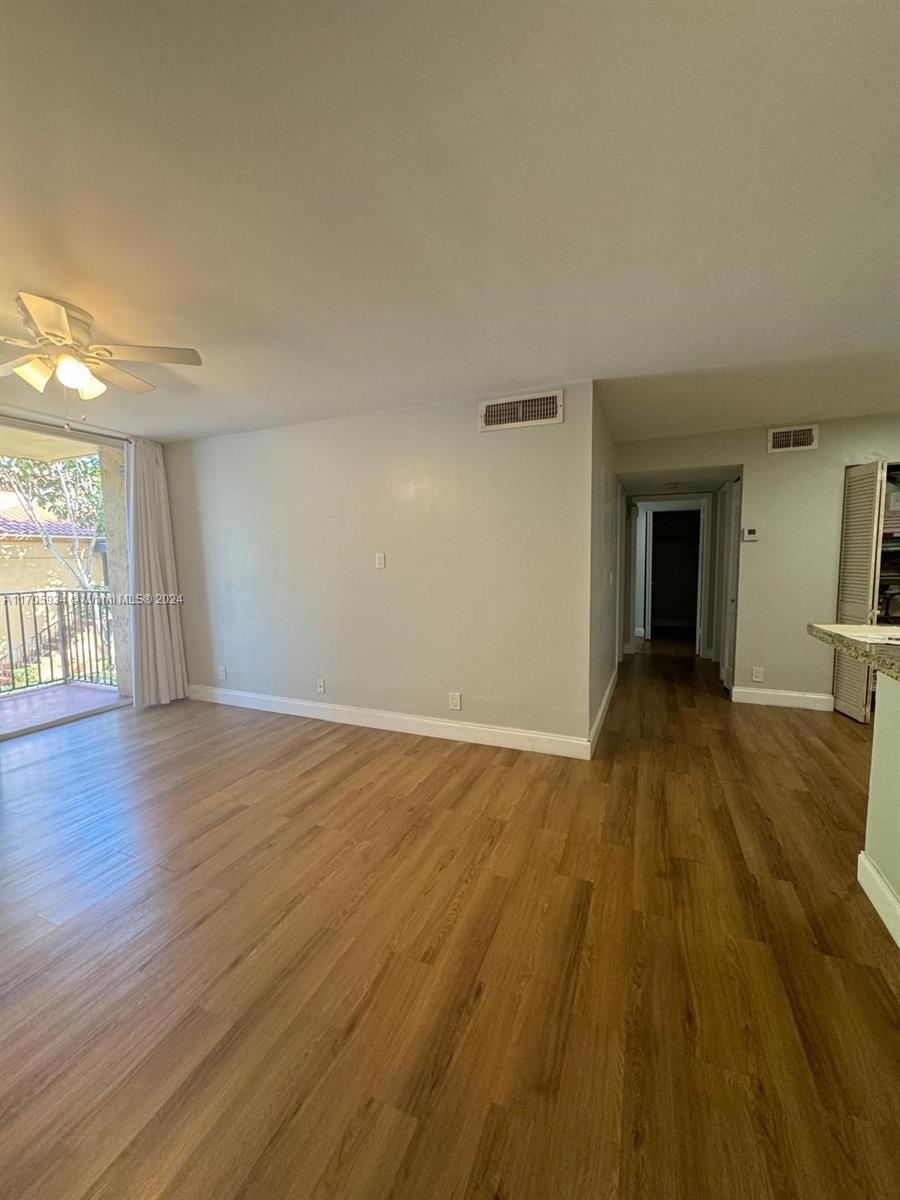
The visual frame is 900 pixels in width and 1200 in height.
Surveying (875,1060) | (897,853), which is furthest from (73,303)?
(897,853)

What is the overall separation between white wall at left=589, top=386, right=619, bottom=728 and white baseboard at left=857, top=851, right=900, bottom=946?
1439 mm

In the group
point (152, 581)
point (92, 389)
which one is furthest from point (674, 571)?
point (92, 389)

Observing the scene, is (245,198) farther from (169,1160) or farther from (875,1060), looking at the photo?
(875,1060)

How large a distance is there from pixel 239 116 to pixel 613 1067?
256 centimetres

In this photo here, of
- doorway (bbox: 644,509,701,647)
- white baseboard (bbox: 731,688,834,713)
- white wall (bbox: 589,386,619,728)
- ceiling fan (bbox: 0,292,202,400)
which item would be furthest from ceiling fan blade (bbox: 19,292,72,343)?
doorway (bbox: 644,509,701,647)

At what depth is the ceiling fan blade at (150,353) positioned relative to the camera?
1.94 m

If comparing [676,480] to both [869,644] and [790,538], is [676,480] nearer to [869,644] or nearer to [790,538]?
[790,538]

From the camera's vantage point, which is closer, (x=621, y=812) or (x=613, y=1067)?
(x=613, y=1067)

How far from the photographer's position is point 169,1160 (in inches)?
38.4

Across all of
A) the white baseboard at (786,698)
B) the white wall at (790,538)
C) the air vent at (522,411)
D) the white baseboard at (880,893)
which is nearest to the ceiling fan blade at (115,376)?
the air vent at (522,411)

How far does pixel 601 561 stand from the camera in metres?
3.42

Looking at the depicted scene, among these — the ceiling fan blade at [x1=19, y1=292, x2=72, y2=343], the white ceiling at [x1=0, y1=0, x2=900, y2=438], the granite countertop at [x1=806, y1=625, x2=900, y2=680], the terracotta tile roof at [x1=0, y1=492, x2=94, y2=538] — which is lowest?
the granite countertop at [x1=806, y1=625, x2=900, y2=680]

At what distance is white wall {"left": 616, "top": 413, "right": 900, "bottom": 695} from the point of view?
3717mm

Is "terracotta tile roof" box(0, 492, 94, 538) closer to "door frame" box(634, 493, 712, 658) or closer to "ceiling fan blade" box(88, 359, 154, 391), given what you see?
"ceiling fan blade" box(88, 359, 154, 391)
